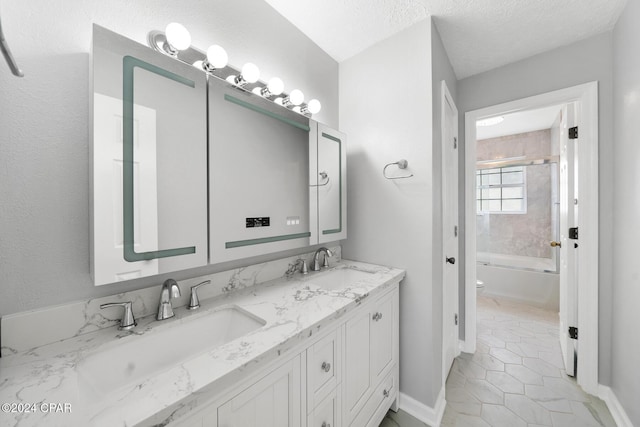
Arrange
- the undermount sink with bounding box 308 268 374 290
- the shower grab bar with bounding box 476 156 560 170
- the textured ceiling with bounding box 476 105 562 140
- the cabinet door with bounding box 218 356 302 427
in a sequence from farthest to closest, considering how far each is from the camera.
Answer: the shower grab bar with bounding box 476 156 560 170 → the textured ceiling with bounding box 476 105 562 140 → the undermount sink with bounding box 308 268 374 290 → the cabinet door with bounding box 218 356 302 427

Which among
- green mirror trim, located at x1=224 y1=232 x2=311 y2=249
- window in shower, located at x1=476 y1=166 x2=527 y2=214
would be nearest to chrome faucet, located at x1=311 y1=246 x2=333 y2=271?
green mirror trim, located at x1=224 y1=232 x2=311 y2=249

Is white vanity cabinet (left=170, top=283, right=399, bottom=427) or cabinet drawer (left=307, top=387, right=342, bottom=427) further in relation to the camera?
cabinet drawer (left=307, top=387, right=342, bottom=427)

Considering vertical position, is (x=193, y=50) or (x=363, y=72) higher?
(x=363, y=72)

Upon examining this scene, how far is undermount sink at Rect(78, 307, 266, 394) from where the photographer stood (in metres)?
0.70

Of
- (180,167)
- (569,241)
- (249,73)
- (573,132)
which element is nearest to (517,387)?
(569,241)

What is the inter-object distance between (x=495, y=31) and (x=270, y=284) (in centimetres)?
214

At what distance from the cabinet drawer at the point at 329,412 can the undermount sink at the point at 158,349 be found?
38cm

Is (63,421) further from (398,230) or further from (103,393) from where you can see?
(398,230)

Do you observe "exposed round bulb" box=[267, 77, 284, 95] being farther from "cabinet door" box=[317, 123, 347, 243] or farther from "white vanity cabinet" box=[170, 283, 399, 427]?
"white vanity cabinet" box=[170, 283, 399, 427]

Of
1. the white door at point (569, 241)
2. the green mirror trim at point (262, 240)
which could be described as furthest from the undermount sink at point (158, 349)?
the white door at point (569, 241)

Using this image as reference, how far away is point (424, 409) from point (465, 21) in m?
2.37

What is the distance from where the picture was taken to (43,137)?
0.75 metres

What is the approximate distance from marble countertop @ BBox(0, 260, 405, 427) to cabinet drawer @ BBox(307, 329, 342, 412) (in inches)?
3.6

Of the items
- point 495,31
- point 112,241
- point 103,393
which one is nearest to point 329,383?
point 103,393
